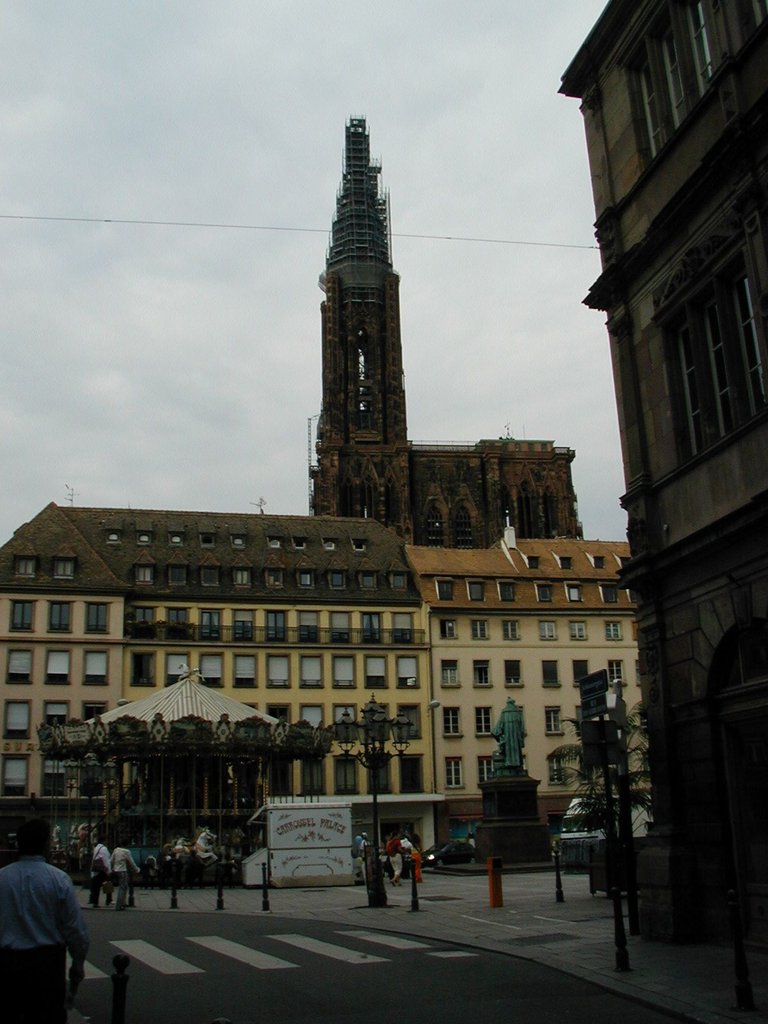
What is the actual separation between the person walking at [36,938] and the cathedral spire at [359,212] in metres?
124

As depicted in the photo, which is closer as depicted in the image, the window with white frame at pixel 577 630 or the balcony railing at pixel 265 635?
the balcony railing at pixel 265 635

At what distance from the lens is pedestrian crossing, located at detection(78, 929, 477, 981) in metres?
14.1

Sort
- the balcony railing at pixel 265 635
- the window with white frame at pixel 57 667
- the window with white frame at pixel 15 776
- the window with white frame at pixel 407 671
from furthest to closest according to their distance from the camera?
the window with white frame at pixel 407 671, the balcony railing at pixel 265 635, the window with white frame at pixel 57 667, the window with white frame at pixel 15 776

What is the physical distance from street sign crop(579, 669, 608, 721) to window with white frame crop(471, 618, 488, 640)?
50570 millimetres

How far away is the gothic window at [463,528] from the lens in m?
112

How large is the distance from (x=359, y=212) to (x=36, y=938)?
432ft

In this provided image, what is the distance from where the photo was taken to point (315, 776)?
6138cm

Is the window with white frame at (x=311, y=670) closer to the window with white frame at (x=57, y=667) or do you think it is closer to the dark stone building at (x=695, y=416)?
the window with white frame at (x=57, y=667)

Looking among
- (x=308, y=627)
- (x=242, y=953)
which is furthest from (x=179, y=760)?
(x=308, y=627)

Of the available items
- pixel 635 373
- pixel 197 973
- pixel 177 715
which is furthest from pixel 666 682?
pixel 177 715

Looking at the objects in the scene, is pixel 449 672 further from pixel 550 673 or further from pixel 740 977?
pixel 740 977

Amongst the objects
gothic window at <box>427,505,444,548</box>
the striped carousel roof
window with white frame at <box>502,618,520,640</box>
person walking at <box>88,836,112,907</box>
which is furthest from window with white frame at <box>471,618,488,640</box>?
gothic window at <box>427,505,444,548</box>

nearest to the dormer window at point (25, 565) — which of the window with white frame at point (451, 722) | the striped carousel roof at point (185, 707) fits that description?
the window with white frame at point (451, 722)

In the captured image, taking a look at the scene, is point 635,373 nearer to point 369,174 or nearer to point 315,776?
point 315,776
